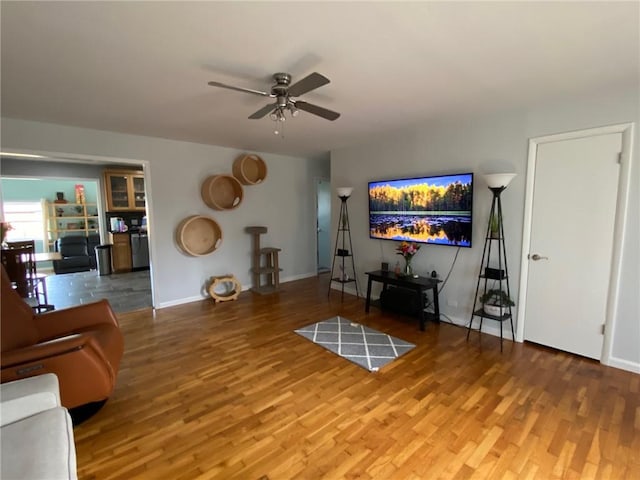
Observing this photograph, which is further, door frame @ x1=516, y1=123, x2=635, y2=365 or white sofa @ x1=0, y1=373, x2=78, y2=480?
door frame @ x1=516, y1=123, x2=635, y2=365

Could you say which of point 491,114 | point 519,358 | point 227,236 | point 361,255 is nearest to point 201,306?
point 227,236

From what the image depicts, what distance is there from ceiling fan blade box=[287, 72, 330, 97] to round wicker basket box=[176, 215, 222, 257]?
2.88 meters

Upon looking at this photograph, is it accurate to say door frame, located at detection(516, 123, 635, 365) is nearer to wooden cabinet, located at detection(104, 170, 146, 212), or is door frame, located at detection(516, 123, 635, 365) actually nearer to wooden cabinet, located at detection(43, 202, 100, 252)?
wooden cabinet, located at detection(104, 170, 146, 212)

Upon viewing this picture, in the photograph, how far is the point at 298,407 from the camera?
7.13ft

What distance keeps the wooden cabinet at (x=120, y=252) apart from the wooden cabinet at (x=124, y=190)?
60cm

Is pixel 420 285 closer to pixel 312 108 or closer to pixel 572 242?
pixel 572 242

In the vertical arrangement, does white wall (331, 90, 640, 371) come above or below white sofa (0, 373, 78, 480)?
above

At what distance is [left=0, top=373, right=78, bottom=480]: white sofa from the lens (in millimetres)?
1134

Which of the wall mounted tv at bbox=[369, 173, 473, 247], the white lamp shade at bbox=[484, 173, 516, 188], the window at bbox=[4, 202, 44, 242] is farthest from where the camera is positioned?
the window at bbox=[4, 202, 44, 242]

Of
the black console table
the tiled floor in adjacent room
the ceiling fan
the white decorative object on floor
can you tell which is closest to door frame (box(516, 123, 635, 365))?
the black console table

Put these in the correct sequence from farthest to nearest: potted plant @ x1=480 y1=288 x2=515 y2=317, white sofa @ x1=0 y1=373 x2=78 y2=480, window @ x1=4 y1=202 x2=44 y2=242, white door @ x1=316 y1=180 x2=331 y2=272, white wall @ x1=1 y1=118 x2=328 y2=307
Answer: window @ x1=4 y1=202 x2=44 y2=242 < white door @ x1=316 y1=180 x2=331 y2=272 < white wall @ x1=1 y1=118 x2=328 y2=307 < potted plant @ x1=480 y1=288 x2=515 y2=317 < white sofa @ x1=0 y1=373 x2=78 y2=480

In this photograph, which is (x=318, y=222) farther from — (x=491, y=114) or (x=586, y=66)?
(x=586, y=66)

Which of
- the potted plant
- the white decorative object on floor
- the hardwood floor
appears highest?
the potted plant

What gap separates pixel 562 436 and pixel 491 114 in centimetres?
281
